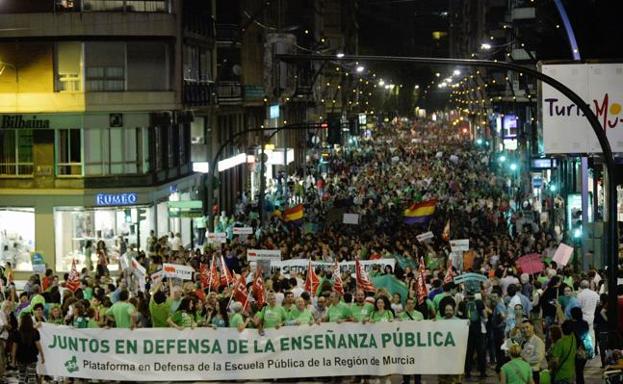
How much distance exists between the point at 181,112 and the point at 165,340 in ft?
99.3

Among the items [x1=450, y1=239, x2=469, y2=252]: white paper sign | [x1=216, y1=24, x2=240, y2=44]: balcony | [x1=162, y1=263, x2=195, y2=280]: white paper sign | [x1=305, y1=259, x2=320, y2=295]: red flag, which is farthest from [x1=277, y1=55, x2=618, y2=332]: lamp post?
[x1=216, y1=24, x2=240, y2=44]: balcony

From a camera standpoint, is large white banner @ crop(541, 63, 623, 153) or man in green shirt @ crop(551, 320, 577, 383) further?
large white banner @ crop(541, 63, 623, 153)

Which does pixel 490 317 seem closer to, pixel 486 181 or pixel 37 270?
pixel 37 270

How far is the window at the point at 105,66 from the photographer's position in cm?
4441

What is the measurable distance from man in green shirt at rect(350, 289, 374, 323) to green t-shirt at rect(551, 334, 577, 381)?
9.57 ft

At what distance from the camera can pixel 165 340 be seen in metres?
19.3

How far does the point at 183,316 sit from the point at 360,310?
2.63m

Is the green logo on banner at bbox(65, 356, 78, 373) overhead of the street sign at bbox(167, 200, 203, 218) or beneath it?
beneath

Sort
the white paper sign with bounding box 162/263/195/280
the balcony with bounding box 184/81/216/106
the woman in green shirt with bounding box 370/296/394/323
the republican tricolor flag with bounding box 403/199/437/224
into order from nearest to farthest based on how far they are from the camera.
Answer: the woman in green shirt with bounding box 370/296/394/323 < the white paper sign with bounding box 162/263/195/280 < the republican tricolor flag with bounding box 403/199/437/224 < the balcony with bounding box 184/81/216/106

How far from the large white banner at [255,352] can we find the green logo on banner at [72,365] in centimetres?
1

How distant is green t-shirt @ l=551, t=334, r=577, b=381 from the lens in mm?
17844

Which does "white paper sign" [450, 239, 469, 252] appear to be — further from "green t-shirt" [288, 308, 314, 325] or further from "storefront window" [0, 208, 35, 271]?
"storefront window" [0, 208, 35, 271]

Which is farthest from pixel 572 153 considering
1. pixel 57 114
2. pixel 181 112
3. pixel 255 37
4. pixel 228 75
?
pixel 255 37

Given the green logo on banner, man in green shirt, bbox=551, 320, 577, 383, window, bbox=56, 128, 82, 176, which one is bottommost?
the green logo on banner
